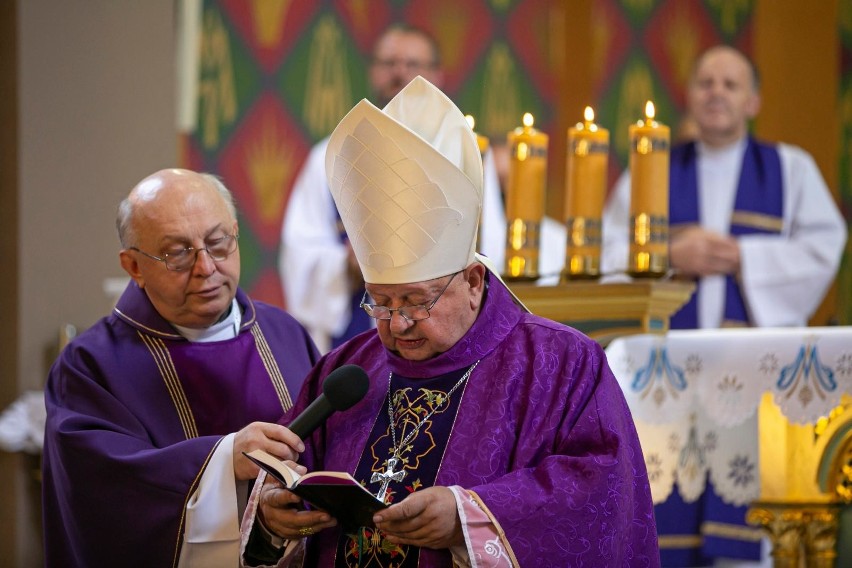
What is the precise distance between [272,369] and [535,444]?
114 centimetres

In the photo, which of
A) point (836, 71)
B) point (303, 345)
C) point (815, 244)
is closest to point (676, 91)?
point (836, 71)

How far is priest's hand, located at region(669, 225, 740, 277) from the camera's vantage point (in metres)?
5.98

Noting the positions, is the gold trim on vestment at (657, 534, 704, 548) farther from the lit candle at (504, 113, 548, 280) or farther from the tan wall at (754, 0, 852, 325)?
the tan wall at (754, 0, 852, 325)

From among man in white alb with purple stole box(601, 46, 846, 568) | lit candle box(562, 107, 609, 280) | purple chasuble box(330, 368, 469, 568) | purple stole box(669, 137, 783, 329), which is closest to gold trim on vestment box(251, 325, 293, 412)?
purple chasuble box(330, 368, 469, 568)

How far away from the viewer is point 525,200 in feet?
13.5

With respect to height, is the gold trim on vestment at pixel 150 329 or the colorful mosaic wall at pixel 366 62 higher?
the colorful mosaic wall at pixel 366 62

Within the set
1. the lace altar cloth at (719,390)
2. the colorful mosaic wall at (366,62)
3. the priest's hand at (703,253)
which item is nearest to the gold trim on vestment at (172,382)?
the lace altar cloth at (719,390)

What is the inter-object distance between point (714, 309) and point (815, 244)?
2.16ft

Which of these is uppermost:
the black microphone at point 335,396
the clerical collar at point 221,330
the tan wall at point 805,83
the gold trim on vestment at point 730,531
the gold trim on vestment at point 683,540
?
the tan wall at point 805,83

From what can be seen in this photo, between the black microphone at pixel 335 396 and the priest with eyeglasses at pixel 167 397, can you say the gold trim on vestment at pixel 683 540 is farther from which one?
the black microphone at pixel 335 396

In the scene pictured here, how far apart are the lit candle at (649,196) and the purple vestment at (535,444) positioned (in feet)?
3.64

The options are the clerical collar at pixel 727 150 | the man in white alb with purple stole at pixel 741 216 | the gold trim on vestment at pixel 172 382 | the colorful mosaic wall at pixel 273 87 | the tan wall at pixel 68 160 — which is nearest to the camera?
the gold trim on vestment at pixel 172 382

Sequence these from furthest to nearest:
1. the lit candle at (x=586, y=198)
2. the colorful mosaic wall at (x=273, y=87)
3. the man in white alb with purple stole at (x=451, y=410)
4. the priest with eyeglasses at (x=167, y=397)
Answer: the colorful mosaic wall at (x=273, y=87), the lit candle at (x=586, y=198), the priest with eyeglasses at (x=167, y=397), the man in white alb with purple stole at (x=451, y=410)

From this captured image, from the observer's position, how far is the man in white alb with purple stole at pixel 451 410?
267 cm
